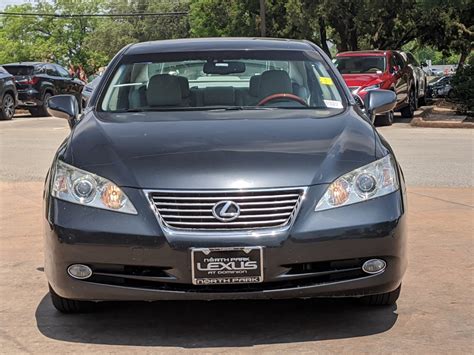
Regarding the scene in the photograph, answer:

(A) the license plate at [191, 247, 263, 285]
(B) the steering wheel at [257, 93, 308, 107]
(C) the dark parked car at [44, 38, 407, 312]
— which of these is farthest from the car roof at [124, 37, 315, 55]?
(A) the license plate at [191, 247, 263, 285]

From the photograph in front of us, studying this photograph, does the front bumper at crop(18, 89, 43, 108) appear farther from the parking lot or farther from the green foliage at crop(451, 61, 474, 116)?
the parking lot

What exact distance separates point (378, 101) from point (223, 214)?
223 cm

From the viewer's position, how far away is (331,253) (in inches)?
152

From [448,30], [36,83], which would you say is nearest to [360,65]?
[36,83]

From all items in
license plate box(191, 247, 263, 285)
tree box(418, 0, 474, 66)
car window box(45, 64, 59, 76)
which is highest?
license plate box(191, 247, 263, 285)

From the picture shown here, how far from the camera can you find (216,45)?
5695 millimetres

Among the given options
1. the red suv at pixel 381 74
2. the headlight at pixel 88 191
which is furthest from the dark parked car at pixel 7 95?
the headlight at pixel 88 191

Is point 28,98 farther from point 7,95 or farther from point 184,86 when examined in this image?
point 184,86

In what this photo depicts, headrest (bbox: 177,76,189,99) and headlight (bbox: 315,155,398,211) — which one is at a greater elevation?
headrest (bbox: 177,76,189,99)

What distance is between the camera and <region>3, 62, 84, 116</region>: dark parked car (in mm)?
23047

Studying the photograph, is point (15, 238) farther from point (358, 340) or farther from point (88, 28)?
point (88, 28)

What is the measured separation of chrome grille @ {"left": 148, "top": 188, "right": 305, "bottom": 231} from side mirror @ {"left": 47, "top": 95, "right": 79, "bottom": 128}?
76.9 inches

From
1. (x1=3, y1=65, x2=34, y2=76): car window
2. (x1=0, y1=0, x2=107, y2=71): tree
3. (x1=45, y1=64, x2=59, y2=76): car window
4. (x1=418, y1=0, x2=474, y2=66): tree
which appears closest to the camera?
(x1=3, y1=65, x2=34, y2=76): car window

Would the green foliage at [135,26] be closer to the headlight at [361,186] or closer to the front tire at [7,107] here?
the front tire at [7,107]
